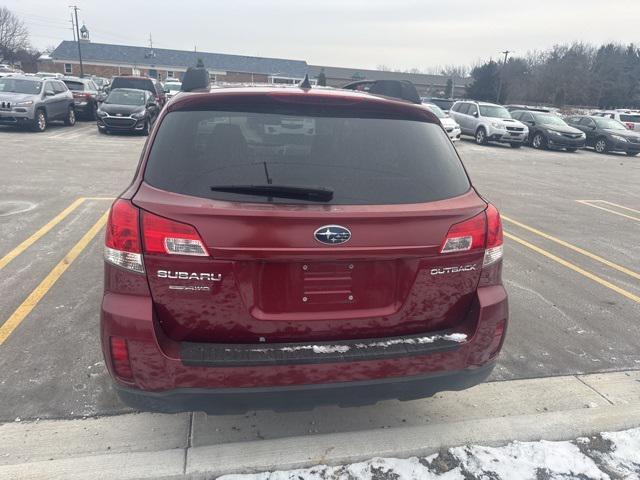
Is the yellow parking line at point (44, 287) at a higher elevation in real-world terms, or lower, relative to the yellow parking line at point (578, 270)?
higher

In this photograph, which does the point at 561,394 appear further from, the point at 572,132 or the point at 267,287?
the point at 572,132

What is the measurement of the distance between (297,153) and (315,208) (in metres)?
0.36

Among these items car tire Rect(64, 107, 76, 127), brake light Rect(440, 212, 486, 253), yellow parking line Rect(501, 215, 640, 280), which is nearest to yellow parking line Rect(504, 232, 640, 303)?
yellow parking line Rect(501, 215, 640, 280)

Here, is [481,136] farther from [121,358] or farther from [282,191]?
[121,358]

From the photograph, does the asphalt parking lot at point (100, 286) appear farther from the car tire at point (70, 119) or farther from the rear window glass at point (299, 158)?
the car tire at point (70, 119)

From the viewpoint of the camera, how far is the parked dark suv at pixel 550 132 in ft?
70.9

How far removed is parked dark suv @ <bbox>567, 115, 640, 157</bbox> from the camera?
22047 mm

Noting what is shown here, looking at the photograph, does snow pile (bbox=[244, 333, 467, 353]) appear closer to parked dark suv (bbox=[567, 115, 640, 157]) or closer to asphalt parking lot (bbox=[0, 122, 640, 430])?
asphalt parking lot (bbox=[0, 122, 640, 430])

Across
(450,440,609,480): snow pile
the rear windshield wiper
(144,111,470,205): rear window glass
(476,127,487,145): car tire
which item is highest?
(144,111,470,205): rear window glass

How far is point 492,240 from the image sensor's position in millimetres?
2453

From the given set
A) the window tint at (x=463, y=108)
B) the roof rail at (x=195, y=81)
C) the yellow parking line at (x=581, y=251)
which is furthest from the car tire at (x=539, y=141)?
the roof rail at (x=195, y=81)

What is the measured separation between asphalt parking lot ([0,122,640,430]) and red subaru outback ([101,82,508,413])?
0.80 meters

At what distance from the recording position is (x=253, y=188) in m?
2.20

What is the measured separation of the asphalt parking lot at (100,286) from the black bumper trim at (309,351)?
0.85m
